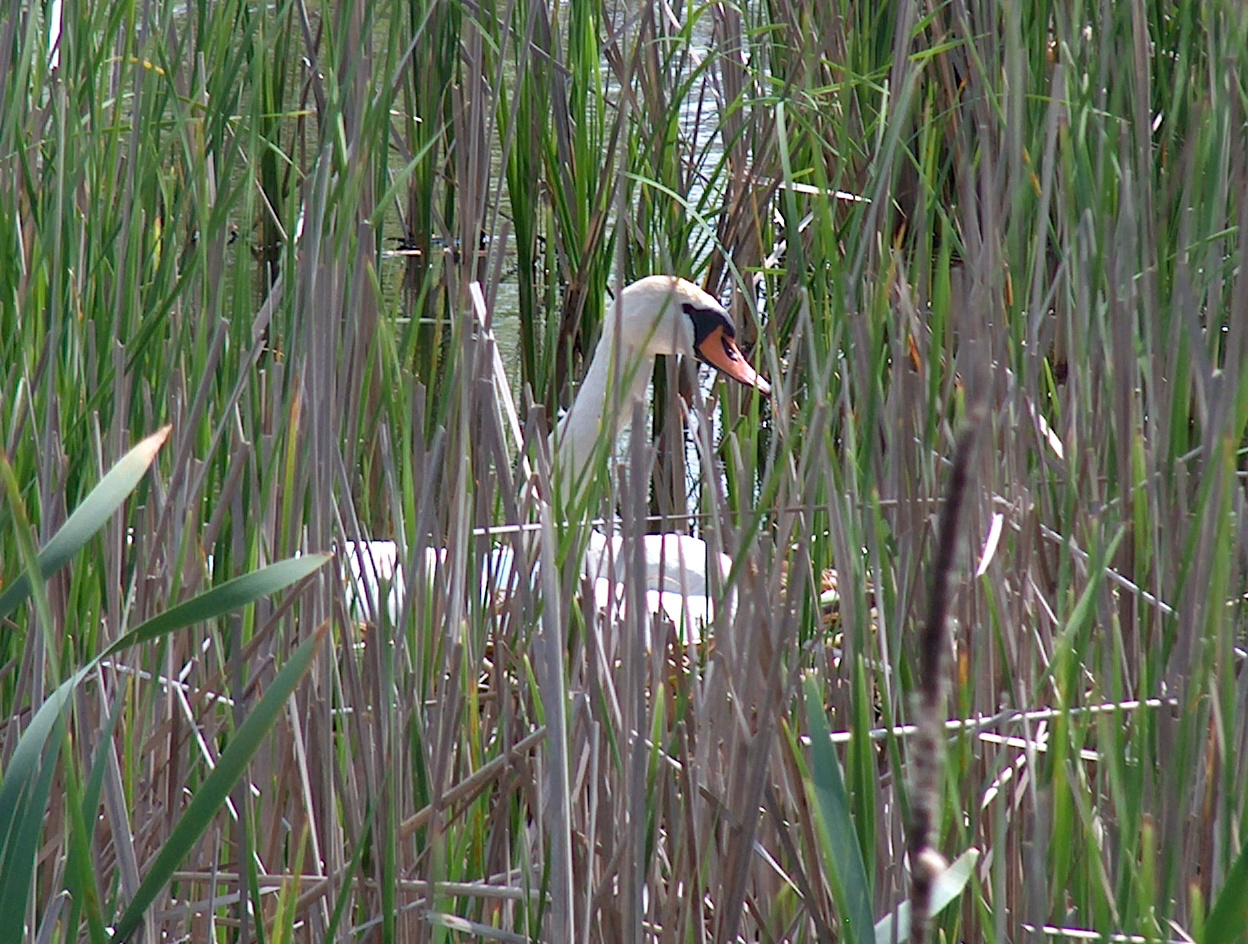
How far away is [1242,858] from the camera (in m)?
0.55

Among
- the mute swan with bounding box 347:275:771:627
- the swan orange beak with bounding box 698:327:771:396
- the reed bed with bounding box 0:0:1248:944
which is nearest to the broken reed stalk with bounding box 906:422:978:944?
the reed bed with bounding box 0:0:1248:944

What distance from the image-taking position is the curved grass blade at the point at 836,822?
62 centimetres

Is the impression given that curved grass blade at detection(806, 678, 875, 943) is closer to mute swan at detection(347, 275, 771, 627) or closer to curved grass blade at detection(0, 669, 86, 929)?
curved grass blade at detection(0, 669, 86, 929)

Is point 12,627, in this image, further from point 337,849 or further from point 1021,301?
point 1021,301

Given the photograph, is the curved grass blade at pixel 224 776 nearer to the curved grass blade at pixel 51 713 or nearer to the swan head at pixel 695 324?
the curved grass blade at pixel 51 713

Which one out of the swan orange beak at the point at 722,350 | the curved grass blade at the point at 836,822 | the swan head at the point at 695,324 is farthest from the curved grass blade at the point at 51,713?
the swan orange beak at the point at 722,350

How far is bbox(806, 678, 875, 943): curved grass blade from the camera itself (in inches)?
24.2

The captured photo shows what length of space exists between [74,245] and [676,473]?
0.44m

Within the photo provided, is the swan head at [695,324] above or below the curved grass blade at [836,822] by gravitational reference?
above

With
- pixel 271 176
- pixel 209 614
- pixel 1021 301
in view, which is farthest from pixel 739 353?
pixel 209 614

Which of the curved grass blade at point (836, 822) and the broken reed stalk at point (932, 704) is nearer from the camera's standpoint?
the broken reed stalk at point (932, 704)

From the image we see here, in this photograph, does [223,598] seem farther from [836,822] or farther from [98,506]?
[836,822]

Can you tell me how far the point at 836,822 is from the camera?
618 millimetres

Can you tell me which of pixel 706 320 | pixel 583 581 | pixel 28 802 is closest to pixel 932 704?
pixel 28 802
